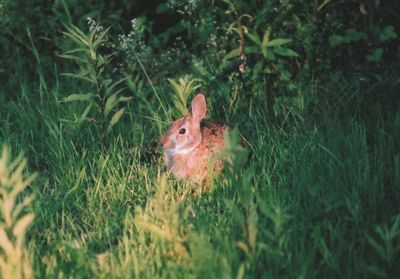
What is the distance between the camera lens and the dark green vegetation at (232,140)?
264 cm

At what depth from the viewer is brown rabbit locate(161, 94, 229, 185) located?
396 centimetres

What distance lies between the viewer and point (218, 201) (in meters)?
3.29

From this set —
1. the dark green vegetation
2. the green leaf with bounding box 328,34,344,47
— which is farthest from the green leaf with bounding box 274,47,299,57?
the green leaf with bounding box 328,34,344,47

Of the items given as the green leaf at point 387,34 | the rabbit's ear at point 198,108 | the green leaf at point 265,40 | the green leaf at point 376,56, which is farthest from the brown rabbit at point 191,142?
the green leaf at point 387,34

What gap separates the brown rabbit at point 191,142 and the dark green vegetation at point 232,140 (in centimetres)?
17

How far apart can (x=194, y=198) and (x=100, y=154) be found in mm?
931

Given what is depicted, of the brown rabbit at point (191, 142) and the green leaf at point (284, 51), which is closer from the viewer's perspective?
the brown rabbit at point (191, 142)

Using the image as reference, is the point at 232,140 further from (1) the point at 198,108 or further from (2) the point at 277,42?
(2) the point at 277,42

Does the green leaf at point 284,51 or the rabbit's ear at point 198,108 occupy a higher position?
the green leaf at point 284,51

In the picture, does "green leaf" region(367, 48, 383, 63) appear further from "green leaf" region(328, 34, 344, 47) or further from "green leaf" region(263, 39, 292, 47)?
"green leaf" region(263, 39, 292, 47)

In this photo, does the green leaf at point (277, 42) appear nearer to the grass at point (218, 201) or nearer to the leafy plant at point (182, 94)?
the grass at point (218, 201)

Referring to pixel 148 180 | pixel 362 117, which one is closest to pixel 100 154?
pixel 148 180

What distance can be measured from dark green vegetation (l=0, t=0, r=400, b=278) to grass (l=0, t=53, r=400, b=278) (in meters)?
0.01

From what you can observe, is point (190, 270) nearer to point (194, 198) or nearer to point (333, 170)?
point (194, 198)
